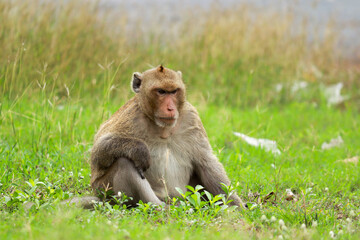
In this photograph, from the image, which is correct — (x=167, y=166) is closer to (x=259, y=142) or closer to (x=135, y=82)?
(x=135, y=82)

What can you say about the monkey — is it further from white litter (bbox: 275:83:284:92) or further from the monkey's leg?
white litter (bbox: 275:83:284:92)

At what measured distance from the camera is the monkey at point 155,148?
17.4 ft

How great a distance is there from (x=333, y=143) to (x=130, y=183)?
4.77 meters

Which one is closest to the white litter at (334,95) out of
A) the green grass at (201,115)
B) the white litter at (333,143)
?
the green grass at (201,115)

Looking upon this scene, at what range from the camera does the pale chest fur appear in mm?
5598

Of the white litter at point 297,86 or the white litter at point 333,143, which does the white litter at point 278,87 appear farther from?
the white litter at point 333,143

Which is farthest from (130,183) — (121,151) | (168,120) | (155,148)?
(168,120)

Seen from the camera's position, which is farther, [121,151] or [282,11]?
[282,11]

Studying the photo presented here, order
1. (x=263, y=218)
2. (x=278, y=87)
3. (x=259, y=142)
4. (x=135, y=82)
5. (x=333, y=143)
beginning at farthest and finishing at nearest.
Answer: (x=278, y=87) < (x=333, y=143) < (x=259, y=142) < (x=135, y=82) < (x=263, y=218)

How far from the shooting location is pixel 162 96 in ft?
17.7

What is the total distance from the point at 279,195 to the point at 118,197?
2.06 m

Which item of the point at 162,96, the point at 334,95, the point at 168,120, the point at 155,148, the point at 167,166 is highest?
the point at 162,96

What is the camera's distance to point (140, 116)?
5.59 m

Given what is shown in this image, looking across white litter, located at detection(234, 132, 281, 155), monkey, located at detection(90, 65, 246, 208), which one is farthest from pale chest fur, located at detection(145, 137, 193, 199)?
white litter, located at detection(234, 132, 281, 155)
